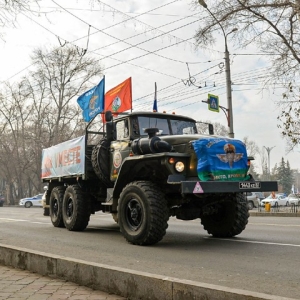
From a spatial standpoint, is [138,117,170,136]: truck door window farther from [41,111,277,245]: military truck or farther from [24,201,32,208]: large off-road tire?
[24,201,32,208]: large off-road tire

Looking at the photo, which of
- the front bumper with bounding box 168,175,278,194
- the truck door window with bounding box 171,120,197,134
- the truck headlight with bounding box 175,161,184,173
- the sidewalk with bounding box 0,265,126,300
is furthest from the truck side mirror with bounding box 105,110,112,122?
the sidewalk with bounding box 0,265,126,300

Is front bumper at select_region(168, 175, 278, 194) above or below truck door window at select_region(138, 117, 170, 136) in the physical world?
below

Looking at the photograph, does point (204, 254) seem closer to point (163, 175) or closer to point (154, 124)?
point (163, 175)

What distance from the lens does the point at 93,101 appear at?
13203 millimetres

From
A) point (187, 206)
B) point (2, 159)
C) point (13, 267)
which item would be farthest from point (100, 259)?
point (2, 159)

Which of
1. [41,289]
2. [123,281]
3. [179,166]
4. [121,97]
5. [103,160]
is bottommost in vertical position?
[41,289]

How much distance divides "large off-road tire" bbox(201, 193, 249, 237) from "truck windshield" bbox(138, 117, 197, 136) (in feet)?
6.50

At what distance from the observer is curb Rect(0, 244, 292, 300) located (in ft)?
→ 13.0

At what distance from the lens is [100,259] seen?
667 cm

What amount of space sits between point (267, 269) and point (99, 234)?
576 cm

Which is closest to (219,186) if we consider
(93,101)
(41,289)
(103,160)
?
(103,160)

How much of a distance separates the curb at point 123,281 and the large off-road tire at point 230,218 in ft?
13.3

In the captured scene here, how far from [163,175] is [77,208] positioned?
12.0 ft

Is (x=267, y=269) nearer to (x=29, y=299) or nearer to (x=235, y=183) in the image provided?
(x=235, y=183)
